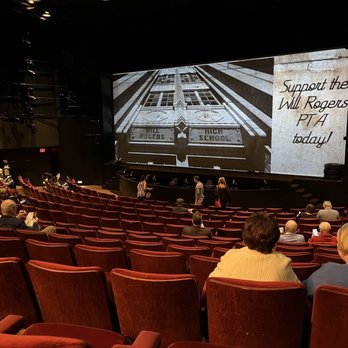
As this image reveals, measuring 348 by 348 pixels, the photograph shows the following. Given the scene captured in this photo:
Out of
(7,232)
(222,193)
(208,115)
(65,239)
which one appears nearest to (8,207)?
(7,232)

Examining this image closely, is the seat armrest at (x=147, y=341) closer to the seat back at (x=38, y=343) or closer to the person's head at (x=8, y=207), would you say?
the seat back at (x=38, y=343)

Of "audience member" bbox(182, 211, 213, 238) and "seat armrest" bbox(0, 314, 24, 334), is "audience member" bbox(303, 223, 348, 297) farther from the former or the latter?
"audience member" bbox(182, 211, 213, 238)

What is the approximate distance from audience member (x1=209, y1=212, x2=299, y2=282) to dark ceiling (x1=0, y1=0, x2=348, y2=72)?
10.1 m

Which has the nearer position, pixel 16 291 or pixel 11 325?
pixel 11 325

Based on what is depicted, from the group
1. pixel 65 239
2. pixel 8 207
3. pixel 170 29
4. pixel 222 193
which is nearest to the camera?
pixel 65 239

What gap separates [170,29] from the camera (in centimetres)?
1407

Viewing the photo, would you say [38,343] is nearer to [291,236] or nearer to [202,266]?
[202,266]

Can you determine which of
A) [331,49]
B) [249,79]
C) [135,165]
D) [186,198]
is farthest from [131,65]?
[331,49]

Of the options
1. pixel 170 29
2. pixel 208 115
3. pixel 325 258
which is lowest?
pixel 325 258

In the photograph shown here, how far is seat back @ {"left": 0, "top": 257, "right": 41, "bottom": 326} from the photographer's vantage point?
245 cm

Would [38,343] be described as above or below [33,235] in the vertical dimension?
above

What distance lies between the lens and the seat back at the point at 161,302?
2033 millimetres

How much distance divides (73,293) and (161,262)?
1039mm

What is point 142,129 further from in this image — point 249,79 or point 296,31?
point 296,31
